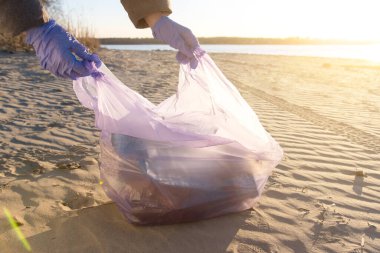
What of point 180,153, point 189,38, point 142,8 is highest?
point 142,8

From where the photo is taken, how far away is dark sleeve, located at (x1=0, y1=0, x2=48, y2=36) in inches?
57.8

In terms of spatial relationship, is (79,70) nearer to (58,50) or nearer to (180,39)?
(58,50)

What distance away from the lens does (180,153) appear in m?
1.68

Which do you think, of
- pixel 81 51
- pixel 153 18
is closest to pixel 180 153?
pixel 81 51

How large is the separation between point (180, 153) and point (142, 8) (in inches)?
30.3

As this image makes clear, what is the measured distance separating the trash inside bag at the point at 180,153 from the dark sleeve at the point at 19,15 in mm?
364

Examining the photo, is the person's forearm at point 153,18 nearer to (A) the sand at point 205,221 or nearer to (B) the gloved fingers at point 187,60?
(B) the gloved fingers at point 187,60

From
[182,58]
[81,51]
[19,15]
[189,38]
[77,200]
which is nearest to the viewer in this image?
[19,15]

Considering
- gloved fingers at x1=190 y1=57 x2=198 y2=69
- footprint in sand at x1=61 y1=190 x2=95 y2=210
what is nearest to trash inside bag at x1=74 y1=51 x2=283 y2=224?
gloved fingers at x1=190 y1=57 x2=198 y2=69

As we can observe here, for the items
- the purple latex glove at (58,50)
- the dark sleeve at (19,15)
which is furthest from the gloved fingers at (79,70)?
the dark sleeve at (19,15)

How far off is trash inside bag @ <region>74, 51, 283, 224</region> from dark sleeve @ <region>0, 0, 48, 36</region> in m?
0.36

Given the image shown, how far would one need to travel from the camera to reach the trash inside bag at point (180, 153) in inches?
65.1

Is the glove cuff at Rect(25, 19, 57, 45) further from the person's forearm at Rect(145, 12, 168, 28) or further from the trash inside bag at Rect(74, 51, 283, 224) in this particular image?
the person's forearm at Rect(145, 12, 168, 28)

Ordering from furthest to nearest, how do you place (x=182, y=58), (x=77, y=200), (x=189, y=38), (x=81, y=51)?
(x=77, y=200), (x=182, y=58), (x=189, y=38), (x=81, y=51)
